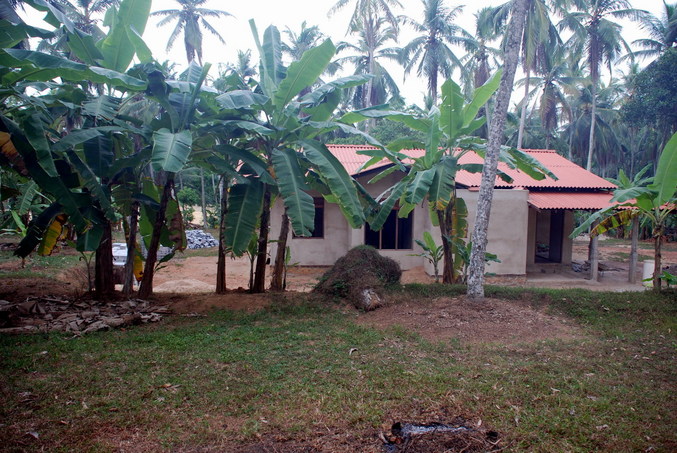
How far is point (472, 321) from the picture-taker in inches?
257

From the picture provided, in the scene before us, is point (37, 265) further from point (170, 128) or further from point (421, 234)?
point (421, 234)

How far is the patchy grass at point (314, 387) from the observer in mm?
3367

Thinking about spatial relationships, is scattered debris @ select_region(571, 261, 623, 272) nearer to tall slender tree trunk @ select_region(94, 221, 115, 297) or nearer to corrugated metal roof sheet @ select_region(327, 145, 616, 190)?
corrugated metal roof sheet @ select_region(327, 145, 616, 190)

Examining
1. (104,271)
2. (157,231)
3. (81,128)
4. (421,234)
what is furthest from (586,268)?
(81,128)

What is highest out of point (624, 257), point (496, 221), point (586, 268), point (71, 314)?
point (496, 221)

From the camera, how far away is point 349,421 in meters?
3.54

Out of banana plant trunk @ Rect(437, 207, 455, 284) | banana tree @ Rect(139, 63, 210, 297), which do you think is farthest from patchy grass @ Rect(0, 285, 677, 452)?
banana plant trunk @ Rect(437, 207, 455, 284)

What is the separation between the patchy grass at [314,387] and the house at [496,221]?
666 cm

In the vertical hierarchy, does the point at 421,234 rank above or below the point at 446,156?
below

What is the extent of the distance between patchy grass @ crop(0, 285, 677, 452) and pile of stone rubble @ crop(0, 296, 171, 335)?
1.03 ft

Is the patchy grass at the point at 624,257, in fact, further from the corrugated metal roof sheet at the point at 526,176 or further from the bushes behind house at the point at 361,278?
the bushes behind house at the point at 361,278

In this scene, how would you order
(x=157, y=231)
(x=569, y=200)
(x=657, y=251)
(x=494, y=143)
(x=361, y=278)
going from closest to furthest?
(x=494, y=143), (x=157, y=231), (x=361, y=278), (x=657, y=251), (x=569, y=200)

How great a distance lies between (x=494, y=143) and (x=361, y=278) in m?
3.31

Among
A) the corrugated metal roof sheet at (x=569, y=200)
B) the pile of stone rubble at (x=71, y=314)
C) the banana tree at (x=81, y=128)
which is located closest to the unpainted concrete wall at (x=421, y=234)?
the corrugated metal roof sheet at (x=569, y=200)
